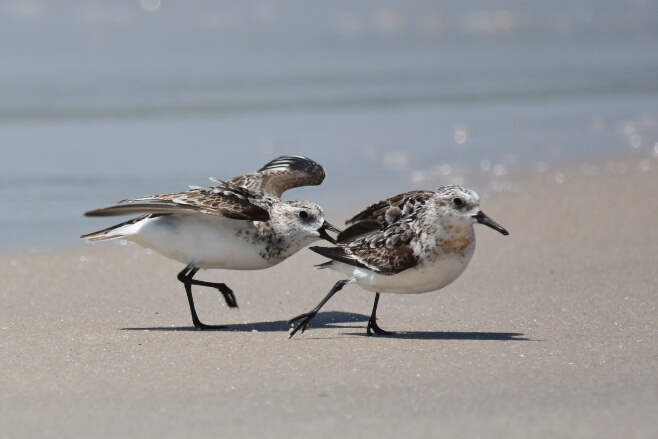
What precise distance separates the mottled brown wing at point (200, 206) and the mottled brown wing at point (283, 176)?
1006mm

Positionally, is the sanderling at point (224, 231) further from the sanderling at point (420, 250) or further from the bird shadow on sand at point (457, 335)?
the bird shadow on sand at point (457, 335)

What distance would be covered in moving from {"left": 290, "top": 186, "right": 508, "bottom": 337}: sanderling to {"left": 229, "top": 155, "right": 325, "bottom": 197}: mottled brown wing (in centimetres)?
165

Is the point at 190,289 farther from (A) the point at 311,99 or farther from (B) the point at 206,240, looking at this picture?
(A) the point at 311,99

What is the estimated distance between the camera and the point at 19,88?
59.9 feet

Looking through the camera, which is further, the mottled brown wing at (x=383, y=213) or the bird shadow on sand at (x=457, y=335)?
the mottled brown wing at (x=383, y=213)

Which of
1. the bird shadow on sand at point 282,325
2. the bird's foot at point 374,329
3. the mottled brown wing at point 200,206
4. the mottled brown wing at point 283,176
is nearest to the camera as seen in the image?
the bird's foot at point 374,329

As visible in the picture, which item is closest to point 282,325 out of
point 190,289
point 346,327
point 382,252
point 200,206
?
point 346,327

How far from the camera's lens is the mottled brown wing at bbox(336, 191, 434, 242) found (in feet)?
24.6

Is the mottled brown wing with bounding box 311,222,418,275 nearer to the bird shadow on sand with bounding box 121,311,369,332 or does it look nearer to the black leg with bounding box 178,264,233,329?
the bird shadow on sand with bounding box 121,311,369,332

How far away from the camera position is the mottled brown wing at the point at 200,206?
7250 millimetres

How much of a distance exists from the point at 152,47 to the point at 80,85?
195 inches

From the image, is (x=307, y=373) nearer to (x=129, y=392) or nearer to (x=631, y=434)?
(x=129, y=392)

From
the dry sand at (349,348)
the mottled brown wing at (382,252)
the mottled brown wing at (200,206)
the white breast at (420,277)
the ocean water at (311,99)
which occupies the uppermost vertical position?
the ocean water at (311,99)

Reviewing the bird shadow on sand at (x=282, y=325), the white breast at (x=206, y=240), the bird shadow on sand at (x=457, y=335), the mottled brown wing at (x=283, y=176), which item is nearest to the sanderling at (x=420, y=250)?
the bird shadow on sand at (x=457, y=335)
